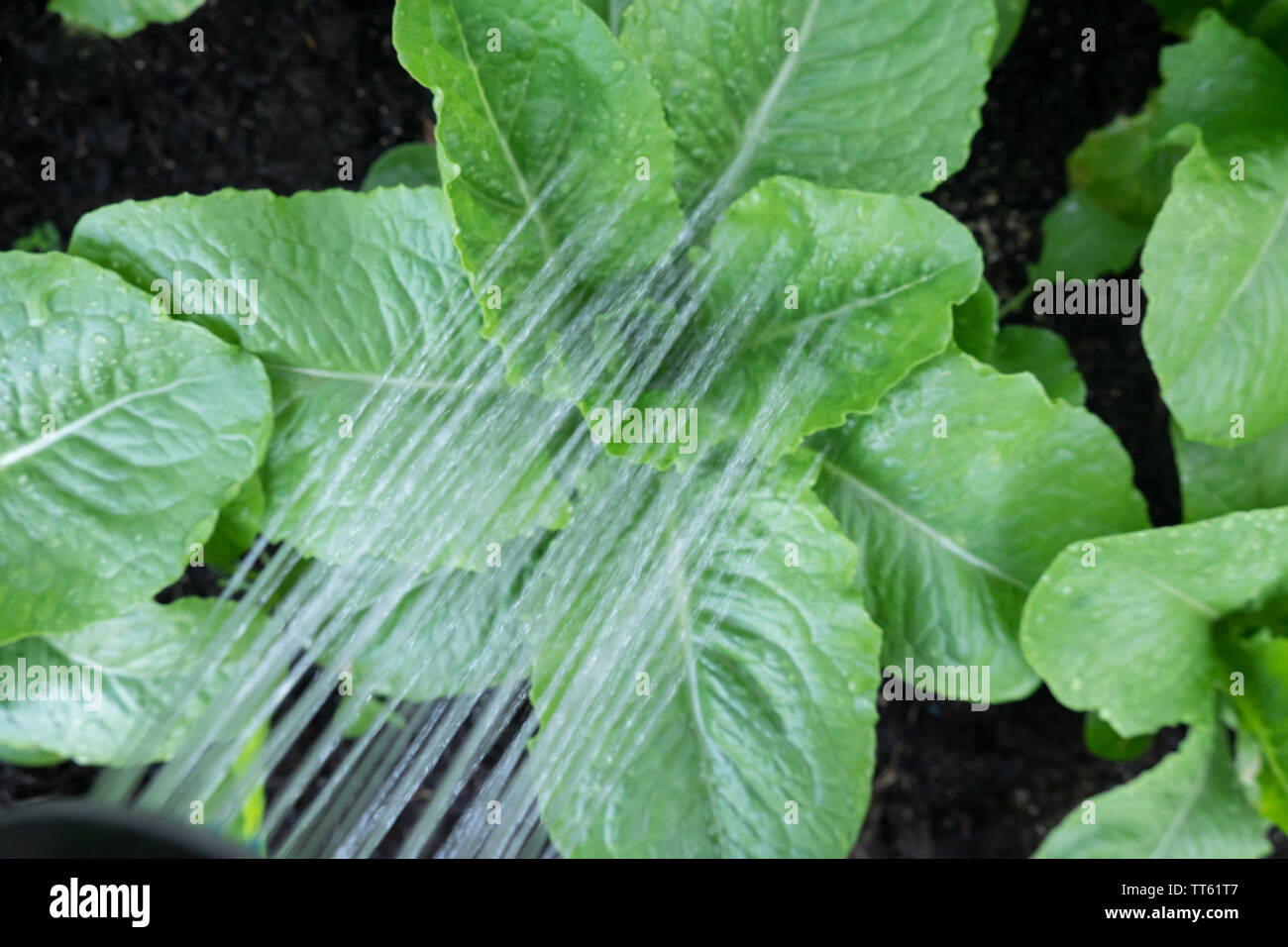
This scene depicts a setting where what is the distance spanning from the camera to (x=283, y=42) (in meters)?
1.15

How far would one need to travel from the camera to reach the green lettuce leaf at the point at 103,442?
0.76 meters

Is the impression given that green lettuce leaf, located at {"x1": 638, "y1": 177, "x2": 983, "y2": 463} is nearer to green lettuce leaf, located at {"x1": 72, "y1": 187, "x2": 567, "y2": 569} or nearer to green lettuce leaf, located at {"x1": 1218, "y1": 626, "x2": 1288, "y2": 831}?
green lettuce leaf, located at {"x1": 72, "y1": 187, "x2": 567, "y2": 569}

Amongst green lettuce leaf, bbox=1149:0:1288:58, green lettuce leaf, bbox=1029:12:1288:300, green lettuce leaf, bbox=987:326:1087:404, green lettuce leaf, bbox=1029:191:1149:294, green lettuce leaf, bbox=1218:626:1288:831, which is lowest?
green lettuce leaf, bbox=1218:626:1288:831

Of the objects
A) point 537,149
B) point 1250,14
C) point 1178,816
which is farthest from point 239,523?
point 1250,14

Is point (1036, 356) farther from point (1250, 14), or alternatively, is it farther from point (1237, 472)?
point (1250, 14)

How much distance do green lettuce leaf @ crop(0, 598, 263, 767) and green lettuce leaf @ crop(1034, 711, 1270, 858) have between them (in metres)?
0.77

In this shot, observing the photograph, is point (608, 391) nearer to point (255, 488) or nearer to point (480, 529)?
point (480, 529)

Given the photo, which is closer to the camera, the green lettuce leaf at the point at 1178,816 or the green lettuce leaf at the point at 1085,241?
the green lettuce leaf at the point at 1178,816

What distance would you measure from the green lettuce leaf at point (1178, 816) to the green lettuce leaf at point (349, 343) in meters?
0.55

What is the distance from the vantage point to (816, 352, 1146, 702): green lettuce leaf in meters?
0.82

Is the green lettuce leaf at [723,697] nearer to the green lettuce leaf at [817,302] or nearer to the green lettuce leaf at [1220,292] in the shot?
the green lettuce leaf at [817,302]

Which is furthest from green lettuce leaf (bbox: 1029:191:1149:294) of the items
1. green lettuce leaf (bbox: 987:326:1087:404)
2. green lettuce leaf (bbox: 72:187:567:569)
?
green lettuce leaf (bbox: 72:187:567:569)

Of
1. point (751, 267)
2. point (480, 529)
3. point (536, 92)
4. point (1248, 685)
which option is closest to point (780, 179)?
point (751, 267)

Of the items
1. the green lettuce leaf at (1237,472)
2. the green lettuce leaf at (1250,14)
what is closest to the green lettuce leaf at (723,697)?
the green lettuce leaf at (1237,472)
